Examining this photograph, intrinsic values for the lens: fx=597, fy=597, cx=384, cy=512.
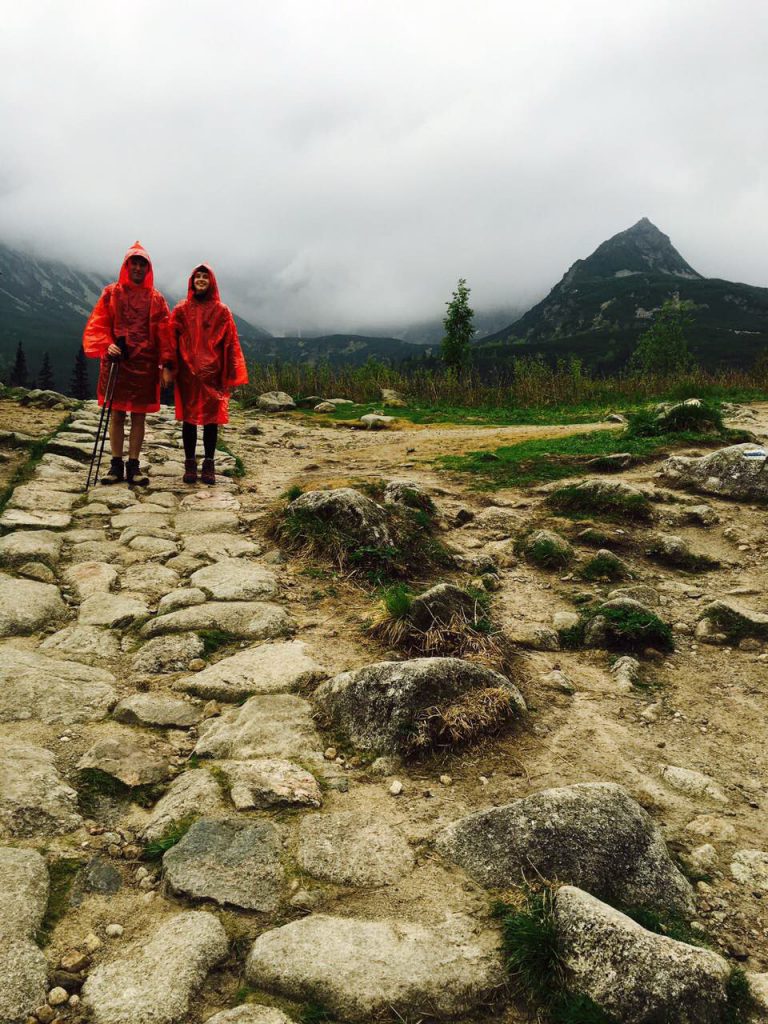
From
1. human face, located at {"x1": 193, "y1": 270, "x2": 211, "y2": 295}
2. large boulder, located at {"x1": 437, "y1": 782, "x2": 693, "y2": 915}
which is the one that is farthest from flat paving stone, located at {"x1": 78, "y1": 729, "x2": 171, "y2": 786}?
human face, located at {"x1": 193, "y1": 270, "x2": 211, "y2": 295}

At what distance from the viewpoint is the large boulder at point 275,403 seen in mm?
19156

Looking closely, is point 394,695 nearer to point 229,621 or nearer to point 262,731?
point 262,731

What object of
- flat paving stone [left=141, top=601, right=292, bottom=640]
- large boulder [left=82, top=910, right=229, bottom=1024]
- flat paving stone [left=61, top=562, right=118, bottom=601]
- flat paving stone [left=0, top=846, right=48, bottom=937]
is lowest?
large boulder [left=82, top=910, right=229, bottom=1024]

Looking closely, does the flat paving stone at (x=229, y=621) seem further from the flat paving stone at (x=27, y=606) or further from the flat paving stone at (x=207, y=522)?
the flat paving stone at (x=207, y=522)

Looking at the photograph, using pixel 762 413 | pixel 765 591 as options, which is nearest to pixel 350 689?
pixel 765 591

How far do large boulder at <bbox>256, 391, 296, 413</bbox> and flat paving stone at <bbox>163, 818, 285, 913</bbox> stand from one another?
17669mm

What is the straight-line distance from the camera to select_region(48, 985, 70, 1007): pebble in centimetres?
154

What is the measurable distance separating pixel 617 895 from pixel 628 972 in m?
0.39

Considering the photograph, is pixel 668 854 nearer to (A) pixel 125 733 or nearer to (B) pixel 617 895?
(B) pixel 617 895

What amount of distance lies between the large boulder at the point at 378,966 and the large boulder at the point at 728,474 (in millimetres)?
6377

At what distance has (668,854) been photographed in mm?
2115

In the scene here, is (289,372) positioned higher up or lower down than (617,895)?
higher up

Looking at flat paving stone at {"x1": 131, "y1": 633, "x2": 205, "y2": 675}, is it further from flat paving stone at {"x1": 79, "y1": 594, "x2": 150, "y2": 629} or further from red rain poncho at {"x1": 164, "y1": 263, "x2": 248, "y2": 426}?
red rain poncho at {"x1": 164, "y1": 263, "x2": 248, "y2": 426}

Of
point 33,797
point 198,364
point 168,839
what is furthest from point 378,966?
point 198,364
